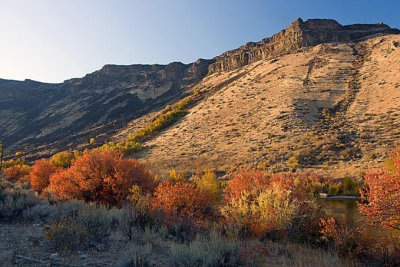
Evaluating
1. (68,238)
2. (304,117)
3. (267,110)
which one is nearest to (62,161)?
(267,110)

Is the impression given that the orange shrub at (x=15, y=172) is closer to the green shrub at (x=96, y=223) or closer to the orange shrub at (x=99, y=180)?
the orange shrub at (x=99, y=180)

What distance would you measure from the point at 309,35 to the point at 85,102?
75.5 metres

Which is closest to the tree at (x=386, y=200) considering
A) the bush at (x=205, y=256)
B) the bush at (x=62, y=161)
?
the bush at (x=205, y=256)

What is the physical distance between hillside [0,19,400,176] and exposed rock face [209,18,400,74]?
0.29 metres

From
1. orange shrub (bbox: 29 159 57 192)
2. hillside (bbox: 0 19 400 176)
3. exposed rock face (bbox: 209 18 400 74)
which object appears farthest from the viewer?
exposed rock face (bbox: 209 18 400 74)

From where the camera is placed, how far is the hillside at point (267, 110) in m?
25.5

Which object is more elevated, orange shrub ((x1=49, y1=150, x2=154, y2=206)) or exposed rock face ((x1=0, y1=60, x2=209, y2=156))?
exposed rock face ((x1=0, y1=60, x2=209, y2=156))

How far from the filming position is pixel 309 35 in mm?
65500

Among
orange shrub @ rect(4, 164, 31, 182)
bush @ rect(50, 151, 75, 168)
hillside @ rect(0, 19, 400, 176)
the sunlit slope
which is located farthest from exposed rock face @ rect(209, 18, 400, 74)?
orange shrub @ rect(4, 164, 31, 182)

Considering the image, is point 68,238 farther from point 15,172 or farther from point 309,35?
point 309,35

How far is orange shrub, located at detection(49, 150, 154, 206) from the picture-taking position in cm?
1170

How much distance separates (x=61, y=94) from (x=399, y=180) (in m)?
115

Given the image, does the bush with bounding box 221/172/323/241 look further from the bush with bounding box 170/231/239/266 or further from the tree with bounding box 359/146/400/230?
the bush with bounding box 170/231/239/266

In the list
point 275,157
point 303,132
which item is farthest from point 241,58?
point 275,157
